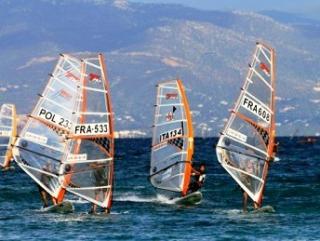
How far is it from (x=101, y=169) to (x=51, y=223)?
10.7ft

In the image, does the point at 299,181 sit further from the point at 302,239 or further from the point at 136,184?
the point at 302,239

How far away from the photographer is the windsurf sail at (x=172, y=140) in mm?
52375

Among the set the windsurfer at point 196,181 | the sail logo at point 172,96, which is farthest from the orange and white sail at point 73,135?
the windsurfer at point 196,181

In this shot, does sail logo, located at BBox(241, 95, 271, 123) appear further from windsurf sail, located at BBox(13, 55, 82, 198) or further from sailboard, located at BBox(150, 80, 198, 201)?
sailboard, located at BBox(150, 80, 198, 201)

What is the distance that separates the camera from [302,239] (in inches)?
1551

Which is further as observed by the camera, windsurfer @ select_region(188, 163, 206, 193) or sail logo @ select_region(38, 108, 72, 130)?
windsurfer @ select_region(188, 163, 206, 193)

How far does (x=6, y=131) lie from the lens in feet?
291

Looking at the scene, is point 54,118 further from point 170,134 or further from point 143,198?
point 143,198

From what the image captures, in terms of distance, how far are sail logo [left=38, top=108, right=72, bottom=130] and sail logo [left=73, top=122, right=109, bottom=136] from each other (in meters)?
2.11

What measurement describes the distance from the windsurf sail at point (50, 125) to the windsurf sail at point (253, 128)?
6.31 metres

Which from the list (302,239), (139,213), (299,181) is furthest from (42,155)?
(299,181)

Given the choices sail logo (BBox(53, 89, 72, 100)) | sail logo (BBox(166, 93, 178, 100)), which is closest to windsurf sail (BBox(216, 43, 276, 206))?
sail logo (BBox(53, 89, 72, 100))

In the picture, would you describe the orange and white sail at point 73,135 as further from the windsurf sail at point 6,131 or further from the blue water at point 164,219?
the windsurf sail at point 6,131

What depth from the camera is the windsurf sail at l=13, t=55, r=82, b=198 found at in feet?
152
